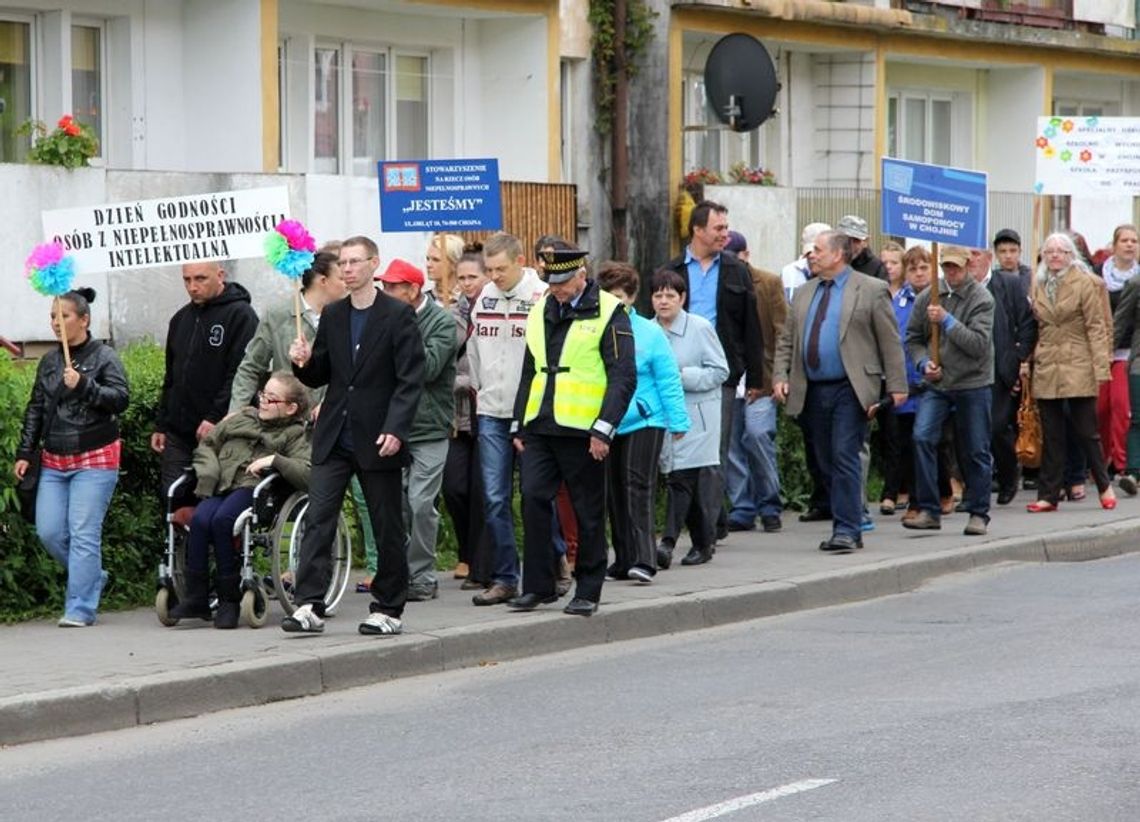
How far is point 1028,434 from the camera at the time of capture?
18.5m

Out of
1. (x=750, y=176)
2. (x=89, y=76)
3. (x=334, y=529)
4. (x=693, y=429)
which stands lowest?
(x=334, y=529)

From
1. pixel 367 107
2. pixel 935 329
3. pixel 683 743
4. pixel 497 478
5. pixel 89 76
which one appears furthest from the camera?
pixel 367 107

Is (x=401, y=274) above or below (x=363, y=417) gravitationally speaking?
above

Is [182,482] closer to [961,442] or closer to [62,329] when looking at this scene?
[62,329]

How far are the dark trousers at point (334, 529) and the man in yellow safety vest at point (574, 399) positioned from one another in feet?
3.21

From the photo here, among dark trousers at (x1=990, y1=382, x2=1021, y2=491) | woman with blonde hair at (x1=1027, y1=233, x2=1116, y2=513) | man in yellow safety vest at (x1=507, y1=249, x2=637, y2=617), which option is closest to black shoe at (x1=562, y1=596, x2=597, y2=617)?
man in yellow safety vest at (x1=507, y1=249, x2=637, y2=617)

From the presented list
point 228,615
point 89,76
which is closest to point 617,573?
point 228,615

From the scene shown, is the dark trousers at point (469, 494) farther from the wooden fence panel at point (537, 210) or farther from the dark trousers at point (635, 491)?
the wooden fence panel at point (537, 210)

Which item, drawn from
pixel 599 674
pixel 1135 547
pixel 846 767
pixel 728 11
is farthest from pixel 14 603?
pixel 728 11

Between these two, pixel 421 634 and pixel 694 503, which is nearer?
pixel 421 634

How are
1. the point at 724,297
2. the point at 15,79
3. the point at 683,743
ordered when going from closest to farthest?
the point at 683,743 < the point at 724,297 < the point at 15,79

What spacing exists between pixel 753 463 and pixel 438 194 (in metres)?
3.26

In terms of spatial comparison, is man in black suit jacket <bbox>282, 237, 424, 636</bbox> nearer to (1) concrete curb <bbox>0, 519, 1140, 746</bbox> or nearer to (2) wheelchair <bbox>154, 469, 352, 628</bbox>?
(2) wheelchair <bbox>154, 469, 352, 628</bbox>

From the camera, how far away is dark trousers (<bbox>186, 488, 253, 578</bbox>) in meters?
11.3
